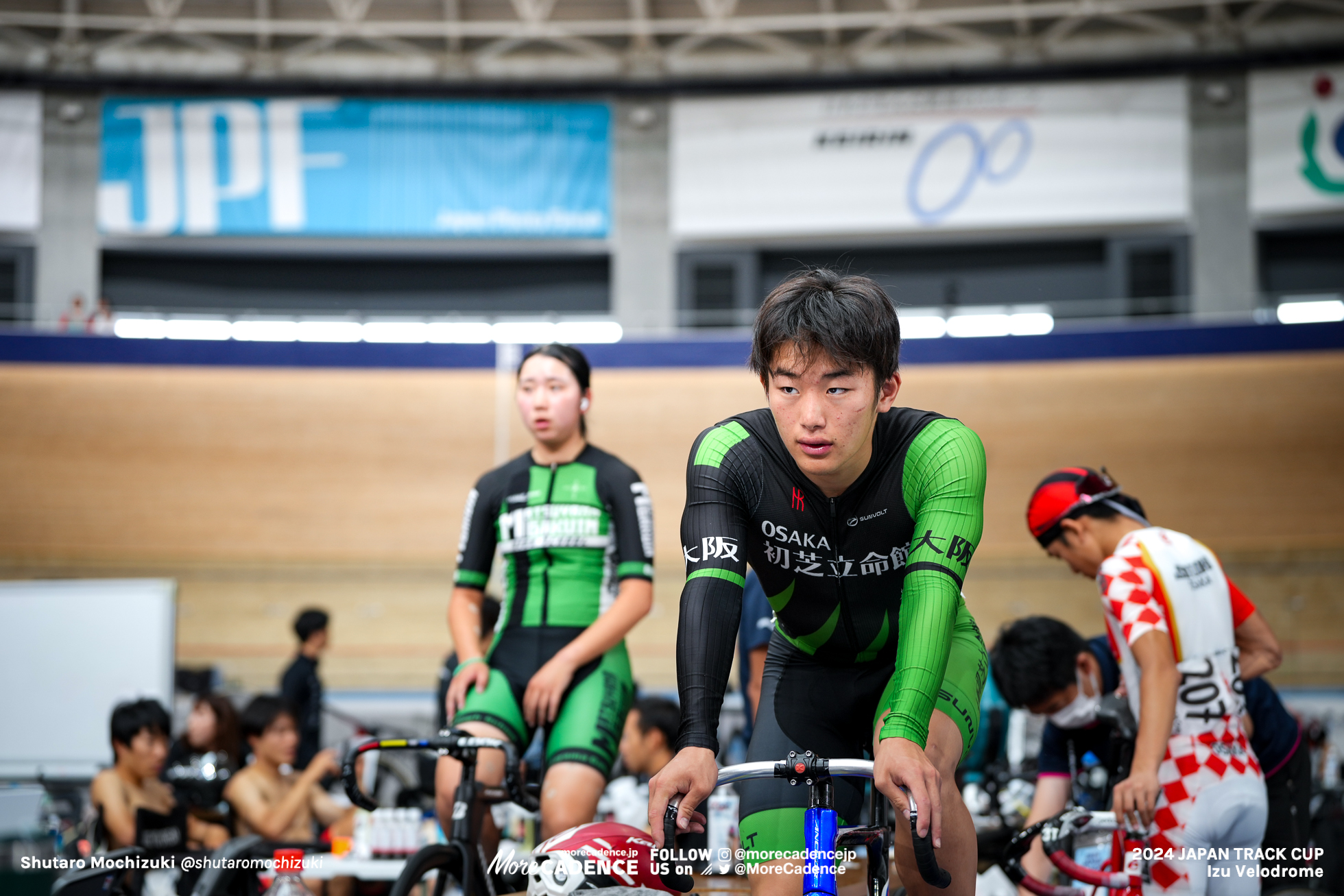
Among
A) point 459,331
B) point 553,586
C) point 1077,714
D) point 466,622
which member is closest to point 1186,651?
point 1077,714

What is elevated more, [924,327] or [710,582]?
[924,327]

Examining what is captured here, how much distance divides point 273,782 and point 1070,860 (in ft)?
12.3

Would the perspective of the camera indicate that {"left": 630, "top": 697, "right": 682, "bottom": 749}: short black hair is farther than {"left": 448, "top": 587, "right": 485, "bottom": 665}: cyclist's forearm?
Yes

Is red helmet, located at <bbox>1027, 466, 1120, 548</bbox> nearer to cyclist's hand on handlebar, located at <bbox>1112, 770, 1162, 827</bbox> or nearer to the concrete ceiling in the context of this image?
cyclist's hand on handlebar, located at <bbox>1112, 770, 1162, 827</bbox>

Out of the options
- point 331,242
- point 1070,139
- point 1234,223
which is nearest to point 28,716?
point 331,242

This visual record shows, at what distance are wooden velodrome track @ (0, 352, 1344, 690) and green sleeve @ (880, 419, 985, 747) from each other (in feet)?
35.2

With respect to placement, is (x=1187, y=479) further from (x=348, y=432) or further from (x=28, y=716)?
(x=28, y=716)

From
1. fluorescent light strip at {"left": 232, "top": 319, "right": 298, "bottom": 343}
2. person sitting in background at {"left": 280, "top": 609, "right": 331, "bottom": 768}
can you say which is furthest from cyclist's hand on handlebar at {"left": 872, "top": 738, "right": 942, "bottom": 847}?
fluorescent light strip at {"left": 232, "top": 319, "right": 298, "bottom": 343}

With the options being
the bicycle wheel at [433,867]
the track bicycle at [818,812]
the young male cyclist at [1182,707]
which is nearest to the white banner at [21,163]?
the bicycle wheel at [433,867]

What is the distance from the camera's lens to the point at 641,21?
16.2 meters

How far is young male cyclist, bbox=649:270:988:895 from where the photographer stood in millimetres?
1881

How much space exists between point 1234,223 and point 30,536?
1616 cm

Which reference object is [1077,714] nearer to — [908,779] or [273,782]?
[908,779]

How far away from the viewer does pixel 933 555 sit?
1.97 metres
